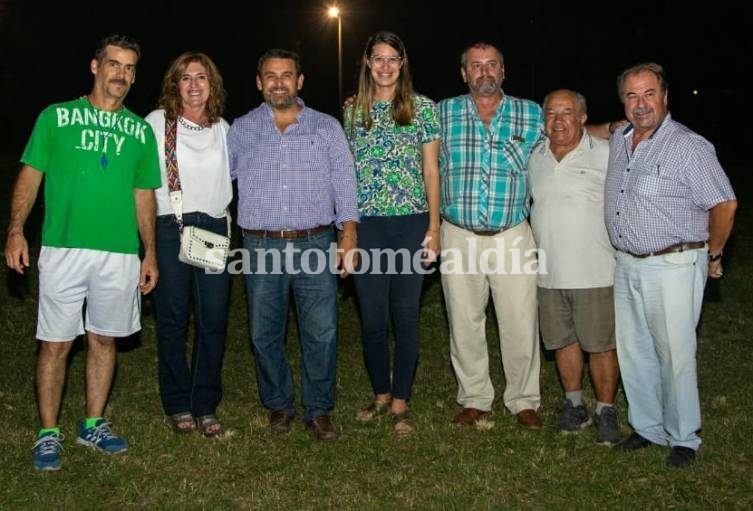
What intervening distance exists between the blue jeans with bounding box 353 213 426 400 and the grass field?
0.35 metres

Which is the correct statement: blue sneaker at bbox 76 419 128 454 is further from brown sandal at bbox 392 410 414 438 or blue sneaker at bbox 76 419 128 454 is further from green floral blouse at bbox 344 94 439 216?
green floral blouse at bbox 344 94 439 216

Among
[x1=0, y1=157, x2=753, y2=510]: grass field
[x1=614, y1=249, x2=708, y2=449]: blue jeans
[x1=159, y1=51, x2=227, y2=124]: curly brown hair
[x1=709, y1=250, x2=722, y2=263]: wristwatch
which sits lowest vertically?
[x1=0, y1=157, x2=753, y2=510]: grass field

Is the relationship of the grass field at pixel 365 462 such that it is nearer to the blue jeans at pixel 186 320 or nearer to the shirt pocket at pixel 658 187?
the blue jeans at pixel 186 320

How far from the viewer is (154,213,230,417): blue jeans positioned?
5527 millimetres

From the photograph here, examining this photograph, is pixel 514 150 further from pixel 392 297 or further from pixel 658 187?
pixel 392 297

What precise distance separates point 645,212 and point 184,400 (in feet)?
10.4

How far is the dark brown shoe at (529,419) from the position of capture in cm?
603

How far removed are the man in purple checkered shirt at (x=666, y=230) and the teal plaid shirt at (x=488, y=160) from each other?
612 mm

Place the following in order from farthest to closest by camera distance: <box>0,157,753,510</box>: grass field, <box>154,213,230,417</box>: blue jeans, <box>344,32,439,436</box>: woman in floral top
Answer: <box>344,32,439,436</box>: woman in floral top
<box>154,213,230,417</box>: blue jeans
<box>0,157,753,510</box>: grass field

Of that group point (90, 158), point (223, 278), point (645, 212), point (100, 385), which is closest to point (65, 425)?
point (100, 385)

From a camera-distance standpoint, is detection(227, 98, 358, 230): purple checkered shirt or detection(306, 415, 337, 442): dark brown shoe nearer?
detection(227, 98, 358, 230): purple checkered shirt

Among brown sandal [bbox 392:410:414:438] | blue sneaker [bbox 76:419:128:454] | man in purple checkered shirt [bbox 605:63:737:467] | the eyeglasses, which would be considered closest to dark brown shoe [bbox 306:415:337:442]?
brown sandal [bbox 392:410:414:438]

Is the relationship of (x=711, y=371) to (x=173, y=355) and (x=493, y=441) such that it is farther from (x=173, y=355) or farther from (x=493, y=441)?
(x=173, y=355)

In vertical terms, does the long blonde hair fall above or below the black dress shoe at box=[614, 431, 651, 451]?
above
